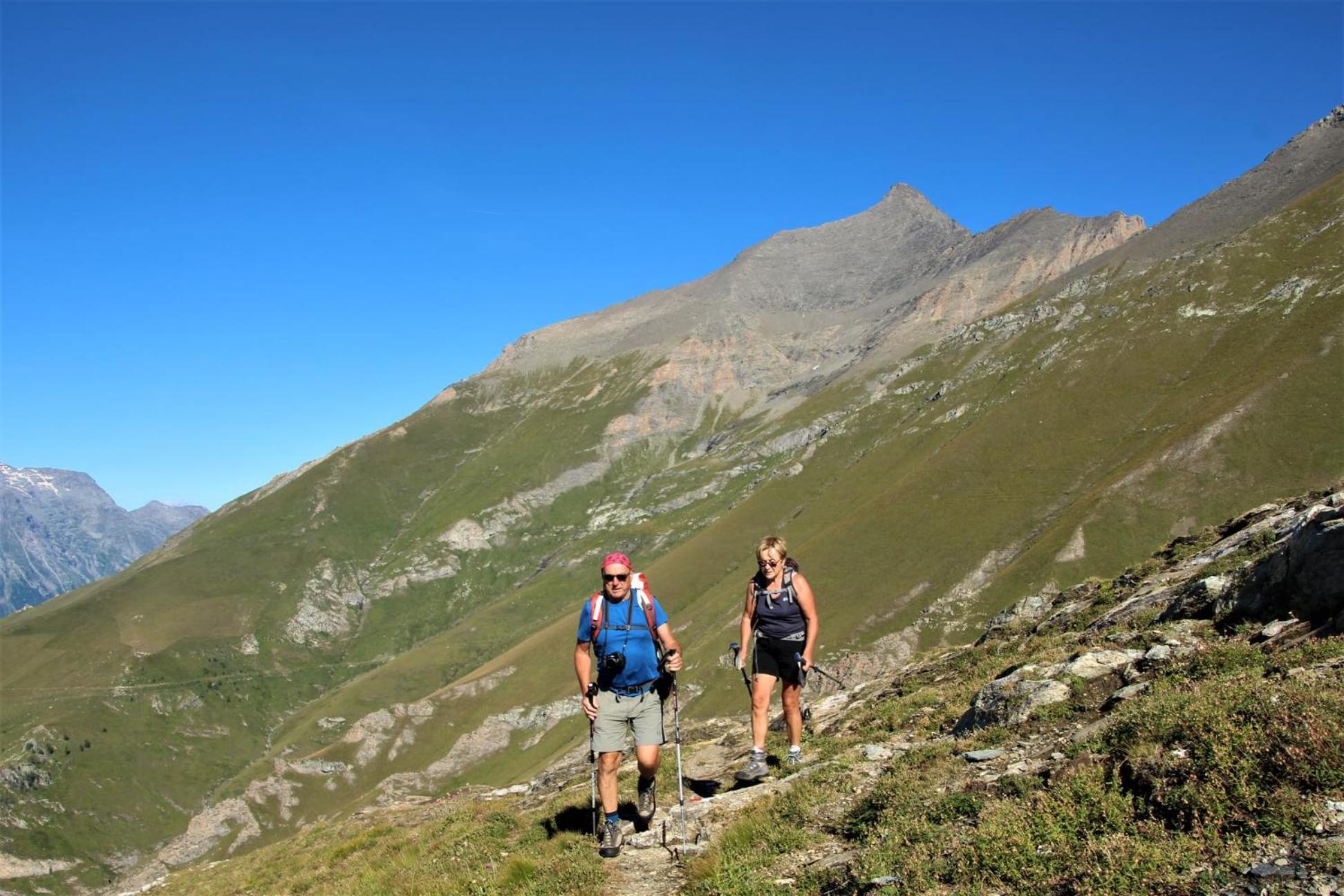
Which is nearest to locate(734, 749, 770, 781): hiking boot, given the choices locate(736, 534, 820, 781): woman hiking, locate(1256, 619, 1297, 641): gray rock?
locate(736, 534, 820, 781): woman hiking

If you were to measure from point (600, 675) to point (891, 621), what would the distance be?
Result: 11127 centimetres

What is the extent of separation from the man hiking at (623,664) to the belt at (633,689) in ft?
0.04

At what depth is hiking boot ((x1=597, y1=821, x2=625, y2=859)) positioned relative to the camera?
35.3ft

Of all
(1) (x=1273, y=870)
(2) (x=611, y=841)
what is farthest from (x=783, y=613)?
(1) (x=1273, y=870)

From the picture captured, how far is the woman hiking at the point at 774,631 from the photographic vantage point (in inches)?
535

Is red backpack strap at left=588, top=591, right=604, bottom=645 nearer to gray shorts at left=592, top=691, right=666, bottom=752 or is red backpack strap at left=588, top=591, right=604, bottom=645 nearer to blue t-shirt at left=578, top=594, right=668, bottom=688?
blue t-shirt at left=578, top=594, right=668, bottom=688

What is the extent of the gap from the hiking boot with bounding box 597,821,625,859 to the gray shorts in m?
1.13

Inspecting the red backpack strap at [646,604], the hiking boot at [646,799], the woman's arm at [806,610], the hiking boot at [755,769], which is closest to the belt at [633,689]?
the red backpack strap at [646,604]

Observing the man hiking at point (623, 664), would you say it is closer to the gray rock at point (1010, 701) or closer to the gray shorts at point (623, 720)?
the gray shorts at point (623, 720)

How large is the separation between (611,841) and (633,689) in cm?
212

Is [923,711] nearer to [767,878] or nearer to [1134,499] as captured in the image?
[767,878]

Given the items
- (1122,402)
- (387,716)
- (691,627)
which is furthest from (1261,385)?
(387,716)

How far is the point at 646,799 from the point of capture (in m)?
12.3

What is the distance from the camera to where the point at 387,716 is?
19675 cm
